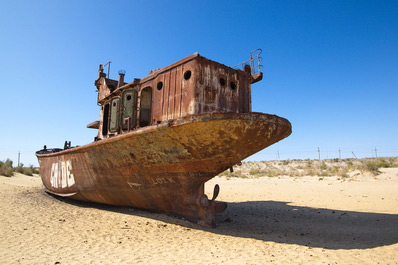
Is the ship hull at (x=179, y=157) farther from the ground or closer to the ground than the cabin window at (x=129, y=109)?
closer to the ground

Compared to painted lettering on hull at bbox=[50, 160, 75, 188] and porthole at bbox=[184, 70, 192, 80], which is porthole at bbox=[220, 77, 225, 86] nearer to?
porthole at bbox=[184, 70, 192, 80]

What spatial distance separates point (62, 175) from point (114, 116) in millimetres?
3697

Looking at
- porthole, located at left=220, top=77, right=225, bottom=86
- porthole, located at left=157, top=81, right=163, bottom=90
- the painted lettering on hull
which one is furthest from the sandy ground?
porthole, located at left=220, top=77, right=225, bottom=86

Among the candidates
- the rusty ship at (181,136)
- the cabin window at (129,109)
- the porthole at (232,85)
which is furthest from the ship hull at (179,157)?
the porthole at (232,85)

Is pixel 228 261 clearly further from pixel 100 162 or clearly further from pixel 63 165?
pixel 63 165

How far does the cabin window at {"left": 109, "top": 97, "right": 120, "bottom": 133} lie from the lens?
7.07 m

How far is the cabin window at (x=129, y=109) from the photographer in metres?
6.46

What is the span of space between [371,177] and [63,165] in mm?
18734

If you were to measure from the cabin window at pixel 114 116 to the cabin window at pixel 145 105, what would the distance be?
976 mm

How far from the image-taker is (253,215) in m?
7.54

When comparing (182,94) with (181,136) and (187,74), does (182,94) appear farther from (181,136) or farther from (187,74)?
(181,136)

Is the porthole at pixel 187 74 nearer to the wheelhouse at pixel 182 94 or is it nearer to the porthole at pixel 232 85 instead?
the wheelhouse at pixel 182 94

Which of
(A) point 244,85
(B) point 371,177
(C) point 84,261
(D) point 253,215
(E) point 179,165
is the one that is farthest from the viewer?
(B) point 371,177

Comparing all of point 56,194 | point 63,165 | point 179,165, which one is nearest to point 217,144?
point 179,165
